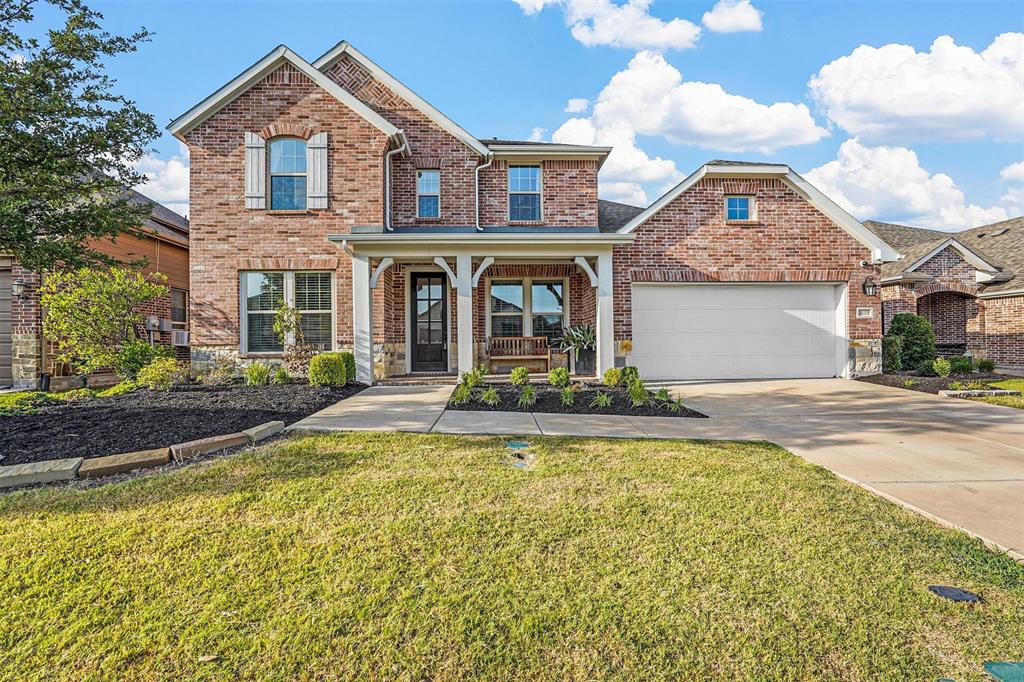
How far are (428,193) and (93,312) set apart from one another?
7116mm

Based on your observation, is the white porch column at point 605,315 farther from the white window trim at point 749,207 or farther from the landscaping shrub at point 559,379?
the white window trim at point 749,207

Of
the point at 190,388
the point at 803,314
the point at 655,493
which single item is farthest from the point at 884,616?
the point at 803,314

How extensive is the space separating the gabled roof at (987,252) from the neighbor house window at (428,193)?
13.1 meters

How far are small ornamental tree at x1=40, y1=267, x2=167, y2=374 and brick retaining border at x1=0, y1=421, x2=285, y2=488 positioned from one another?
6144 millimetres

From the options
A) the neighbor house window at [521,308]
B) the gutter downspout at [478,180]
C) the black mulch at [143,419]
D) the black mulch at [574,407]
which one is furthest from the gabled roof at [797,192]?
the black mulch at [143,419]

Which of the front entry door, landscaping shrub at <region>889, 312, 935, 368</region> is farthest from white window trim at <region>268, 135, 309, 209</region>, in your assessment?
landscaping shrub at <region>889, 312, 935, 368</region>

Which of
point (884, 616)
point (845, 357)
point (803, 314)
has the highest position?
point (803, 314)

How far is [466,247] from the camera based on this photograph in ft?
34.4

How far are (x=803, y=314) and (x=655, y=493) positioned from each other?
10.3 m

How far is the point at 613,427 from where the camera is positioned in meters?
6.30

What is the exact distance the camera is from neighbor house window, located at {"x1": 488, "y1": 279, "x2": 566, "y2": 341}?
13.0 metres

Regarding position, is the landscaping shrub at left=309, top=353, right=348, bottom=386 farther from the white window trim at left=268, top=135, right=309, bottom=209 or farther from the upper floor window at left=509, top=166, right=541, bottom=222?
the upper floor window at left=509, top=166, right=541, bottom=222

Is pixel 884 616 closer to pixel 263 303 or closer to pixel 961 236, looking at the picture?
pixel 263 303

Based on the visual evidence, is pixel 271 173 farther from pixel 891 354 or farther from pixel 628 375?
pixel 891 354
